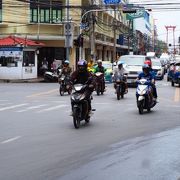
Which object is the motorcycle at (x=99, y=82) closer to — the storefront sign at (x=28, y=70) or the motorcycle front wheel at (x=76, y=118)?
the motorcycle front wheel at (x=76, y=118)

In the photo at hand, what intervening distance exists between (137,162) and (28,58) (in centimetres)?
3515

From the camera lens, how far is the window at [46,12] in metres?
51.2

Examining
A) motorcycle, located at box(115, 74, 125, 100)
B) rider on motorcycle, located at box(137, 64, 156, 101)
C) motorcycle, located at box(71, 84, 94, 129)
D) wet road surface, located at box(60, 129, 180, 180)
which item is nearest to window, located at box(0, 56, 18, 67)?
motorcycle, located at box(115, 74, 125, 100)

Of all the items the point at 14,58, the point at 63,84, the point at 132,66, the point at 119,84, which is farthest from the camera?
the point at 14,58

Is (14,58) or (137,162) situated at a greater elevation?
(14,58)

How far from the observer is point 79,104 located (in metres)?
13.4

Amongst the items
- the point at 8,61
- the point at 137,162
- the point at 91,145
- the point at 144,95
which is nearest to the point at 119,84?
the point at 144,95

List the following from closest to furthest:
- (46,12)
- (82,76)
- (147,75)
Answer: (82,76) < (147,75) < (46,12)

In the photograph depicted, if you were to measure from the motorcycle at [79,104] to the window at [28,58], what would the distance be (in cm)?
2913

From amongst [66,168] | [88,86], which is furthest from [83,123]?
[66,168]

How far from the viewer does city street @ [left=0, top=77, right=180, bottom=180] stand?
311 inches

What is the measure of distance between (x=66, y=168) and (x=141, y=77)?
951 centimetres

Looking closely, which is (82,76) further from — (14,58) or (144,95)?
(14,58)

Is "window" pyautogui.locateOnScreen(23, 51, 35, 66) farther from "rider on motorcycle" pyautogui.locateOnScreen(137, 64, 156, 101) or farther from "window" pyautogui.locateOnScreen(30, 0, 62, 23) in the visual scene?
"rider on motorcycle" pyautogui.locateOnScreen(137, 64, 156, 101)
